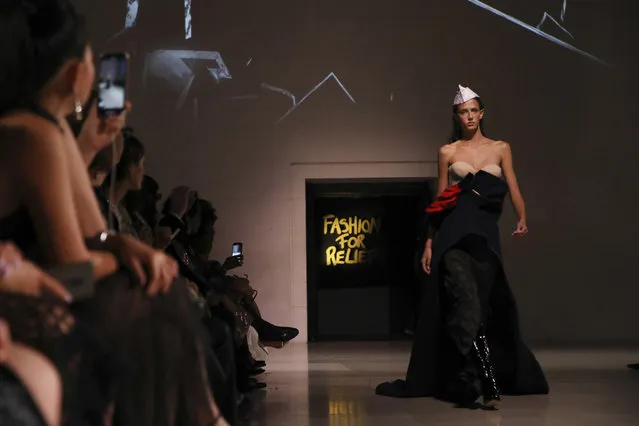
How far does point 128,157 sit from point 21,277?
139 centimetres

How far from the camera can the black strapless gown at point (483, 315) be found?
13.3 ft

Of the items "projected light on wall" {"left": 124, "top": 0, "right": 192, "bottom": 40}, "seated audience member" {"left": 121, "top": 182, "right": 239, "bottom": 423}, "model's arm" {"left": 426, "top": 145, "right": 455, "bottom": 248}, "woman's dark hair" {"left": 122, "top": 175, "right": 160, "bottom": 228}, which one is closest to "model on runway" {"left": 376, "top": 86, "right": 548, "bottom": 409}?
"model's arm" {"left": 426, "top": 145, "right": 455, "bottom": 248}

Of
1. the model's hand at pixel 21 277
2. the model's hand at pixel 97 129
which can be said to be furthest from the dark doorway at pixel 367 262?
the model's hand at pixel 21 277

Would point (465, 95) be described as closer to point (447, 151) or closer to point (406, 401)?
point (447, 151)

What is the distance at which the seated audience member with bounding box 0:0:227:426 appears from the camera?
1.16m

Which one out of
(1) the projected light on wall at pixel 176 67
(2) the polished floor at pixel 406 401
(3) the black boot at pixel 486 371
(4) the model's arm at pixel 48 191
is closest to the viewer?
(4) the model's arm at pixel 48 191

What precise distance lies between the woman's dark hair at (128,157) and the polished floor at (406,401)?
1.12 m

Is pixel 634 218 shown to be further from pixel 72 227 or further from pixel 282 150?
pixel 72 227

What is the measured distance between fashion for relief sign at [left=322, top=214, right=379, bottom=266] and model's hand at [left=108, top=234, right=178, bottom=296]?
717cm

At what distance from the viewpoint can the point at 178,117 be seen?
808cm

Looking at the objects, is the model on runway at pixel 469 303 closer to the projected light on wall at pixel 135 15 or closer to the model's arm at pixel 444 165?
the model's arm at pixel 444 165

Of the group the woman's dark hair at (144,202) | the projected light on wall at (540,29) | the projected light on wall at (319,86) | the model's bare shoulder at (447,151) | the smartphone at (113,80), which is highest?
the projected light on wall at (540,29)

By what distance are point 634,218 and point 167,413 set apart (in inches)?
288

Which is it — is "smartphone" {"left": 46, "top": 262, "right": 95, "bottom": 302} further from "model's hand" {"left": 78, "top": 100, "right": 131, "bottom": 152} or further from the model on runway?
the model on runway
